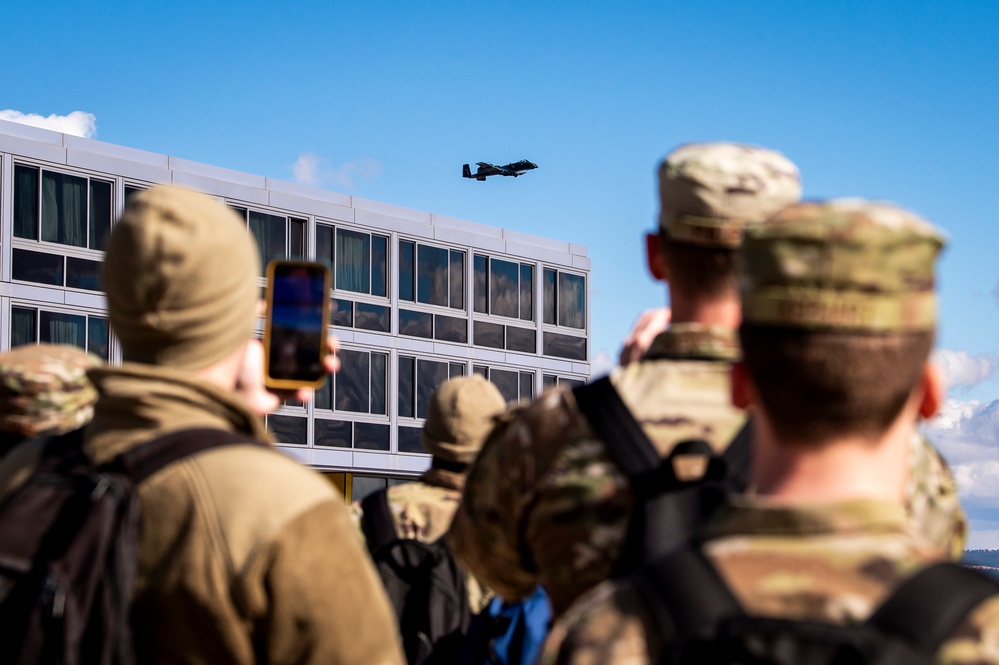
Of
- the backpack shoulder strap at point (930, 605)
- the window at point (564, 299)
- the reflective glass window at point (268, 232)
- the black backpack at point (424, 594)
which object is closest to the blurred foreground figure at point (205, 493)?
the backpack shoulder strap at point (930, 605)

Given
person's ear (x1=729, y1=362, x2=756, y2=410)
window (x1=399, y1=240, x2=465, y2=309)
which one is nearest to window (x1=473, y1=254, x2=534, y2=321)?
window (x1=399, y1=240, x2=465, y2=309)

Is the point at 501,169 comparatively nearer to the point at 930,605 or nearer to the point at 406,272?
the point at 406,272

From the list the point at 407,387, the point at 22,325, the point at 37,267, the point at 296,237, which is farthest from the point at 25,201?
the point at 407,387

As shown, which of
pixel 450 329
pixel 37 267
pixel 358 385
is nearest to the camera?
pixel 37 267

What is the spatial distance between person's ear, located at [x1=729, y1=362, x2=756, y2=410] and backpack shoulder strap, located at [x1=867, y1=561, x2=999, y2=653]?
36cm

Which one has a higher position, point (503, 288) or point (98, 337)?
point (503, 288)

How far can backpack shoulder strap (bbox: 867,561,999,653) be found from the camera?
1768 mm

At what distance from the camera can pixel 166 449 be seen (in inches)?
108

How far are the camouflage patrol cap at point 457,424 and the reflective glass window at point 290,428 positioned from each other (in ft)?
108

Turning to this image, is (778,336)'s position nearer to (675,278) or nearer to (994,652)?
(994,652)

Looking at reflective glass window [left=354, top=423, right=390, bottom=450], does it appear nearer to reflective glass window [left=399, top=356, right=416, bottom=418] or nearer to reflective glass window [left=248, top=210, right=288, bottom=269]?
reflective glass window [left=399, top=356, right=416, bottom=418]

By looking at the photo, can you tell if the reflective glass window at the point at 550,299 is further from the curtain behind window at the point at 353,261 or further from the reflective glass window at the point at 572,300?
the curtain behind window at the point at 353,261

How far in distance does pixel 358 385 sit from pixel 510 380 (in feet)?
20.5

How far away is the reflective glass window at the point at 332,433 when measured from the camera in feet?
134
